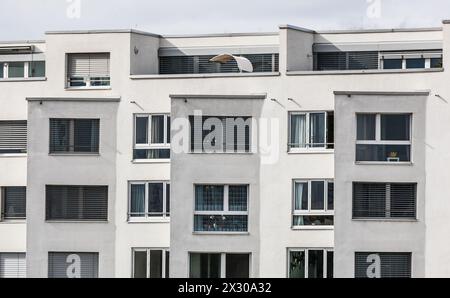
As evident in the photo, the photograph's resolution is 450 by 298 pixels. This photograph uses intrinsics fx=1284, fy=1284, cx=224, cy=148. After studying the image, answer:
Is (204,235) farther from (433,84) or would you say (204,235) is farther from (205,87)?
(433,84)

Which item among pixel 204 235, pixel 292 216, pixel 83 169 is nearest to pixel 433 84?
pixel 292 216

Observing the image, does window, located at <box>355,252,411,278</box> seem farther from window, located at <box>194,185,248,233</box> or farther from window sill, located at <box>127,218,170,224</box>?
window sill, located at <box>127,218,170,224</box>

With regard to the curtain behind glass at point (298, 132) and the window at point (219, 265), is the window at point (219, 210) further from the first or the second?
the curtain behind glass at point (298, 132)

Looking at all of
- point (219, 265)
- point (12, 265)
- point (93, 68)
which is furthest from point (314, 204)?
point (12, 265)

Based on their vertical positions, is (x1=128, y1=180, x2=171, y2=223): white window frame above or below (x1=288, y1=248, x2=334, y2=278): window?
above

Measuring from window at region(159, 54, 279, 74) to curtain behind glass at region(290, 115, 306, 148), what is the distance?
3.81 metres

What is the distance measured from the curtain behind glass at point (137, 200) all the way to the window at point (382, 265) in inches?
299

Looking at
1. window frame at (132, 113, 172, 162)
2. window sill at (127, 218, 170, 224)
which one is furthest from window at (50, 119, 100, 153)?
window sill at (127, 218, 170, 224)

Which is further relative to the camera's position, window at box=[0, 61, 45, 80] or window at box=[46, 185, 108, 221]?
window at box=[0, 61, 45, 80]

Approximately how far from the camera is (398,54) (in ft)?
148

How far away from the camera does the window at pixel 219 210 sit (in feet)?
137

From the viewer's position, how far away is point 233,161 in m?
42.3

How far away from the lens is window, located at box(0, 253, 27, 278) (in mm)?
43500
